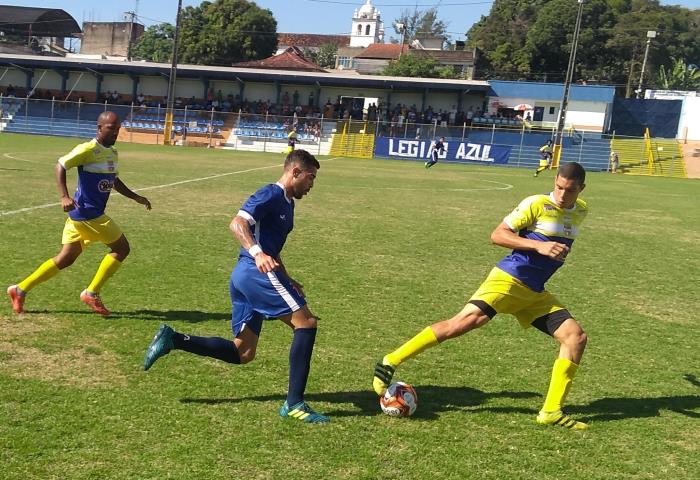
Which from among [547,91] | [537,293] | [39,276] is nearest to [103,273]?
[39,276]

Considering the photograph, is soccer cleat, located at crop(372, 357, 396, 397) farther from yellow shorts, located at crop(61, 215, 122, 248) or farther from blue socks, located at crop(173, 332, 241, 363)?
yellow shorts, located at crop(61, 215, 122, 248)

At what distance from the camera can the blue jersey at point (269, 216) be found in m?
4.35

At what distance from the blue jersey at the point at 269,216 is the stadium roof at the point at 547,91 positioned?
4936 centimetres

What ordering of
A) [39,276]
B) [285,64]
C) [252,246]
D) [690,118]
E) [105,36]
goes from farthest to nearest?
1. [105,36]
2. [285,64]
3. [690,118]
4. [39,276]
5. [252,246]

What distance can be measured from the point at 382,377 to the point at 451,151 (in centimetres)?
3892

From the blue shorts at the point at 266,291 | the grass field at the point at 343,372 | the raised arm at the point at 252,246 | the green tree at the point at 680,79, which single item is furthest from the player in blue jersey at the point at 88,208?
the green tree at the point at 680,79

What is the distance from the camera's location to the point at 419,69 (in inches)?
2908

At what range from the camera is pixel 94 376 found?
506 cm

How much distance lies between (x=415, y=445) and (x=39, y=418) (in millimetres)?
2488

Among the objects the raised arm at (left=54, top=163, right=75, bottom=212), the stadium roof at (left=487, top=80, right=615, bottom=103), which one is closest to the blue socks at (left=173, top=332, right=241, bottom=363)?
the raised arm at (left=54, top=163, right=75, bottom=212)

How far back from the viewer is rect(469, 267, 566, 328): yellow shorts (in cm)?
493

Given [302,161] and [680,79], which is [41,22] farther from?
[302,161]

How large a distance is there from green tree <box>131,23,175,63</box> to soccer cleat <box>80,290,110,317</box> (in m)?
104

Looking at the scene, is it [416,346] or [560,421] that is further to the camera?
[416,346]
